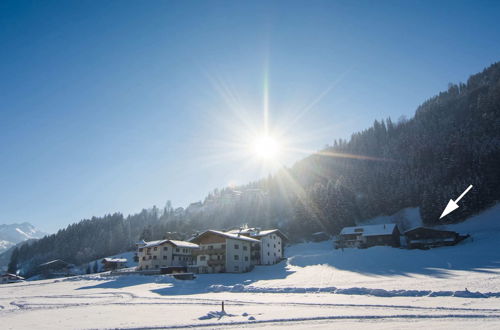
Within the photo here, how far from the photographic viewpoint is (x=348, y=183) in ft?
377

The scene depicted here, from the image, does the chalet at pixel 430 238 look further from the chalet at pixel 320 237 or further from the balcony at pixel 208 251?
the balcony at pixel 208 251

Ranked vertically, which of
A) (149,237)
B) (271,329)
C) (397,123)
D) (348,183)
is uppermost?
(397,123)

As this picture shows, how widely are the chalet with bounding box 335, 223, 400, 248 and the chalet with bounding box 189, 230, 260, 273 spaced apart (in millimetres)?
30436

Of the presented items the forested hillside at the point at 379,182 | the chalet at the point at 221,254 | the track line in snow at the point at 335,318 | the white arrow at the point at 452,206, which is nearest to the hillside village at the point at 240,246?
the chalet at the point at 221,254

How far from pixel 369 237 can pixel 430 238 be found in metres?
13.8

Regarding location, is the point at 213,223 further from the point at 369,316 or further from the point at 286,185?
the point at 369,316

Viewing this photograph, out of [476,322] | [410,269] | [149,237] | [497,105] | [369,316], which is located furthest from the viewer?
[149,237]

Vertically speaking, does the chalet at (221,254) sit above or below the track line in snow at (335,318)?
above

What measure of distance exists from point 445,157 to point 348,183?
106 ft

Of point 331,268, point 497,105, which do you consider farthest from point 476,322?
point 497,105

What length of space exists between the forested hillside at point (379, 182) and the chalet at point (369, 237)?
12782 mm

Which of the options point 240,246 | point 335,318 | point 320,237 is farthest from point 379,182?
point 335,318

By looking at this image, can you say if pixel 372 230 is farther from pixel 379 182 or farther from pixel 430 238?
pixel 379 182

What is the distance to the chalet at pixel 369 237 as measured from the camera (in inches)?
3061
